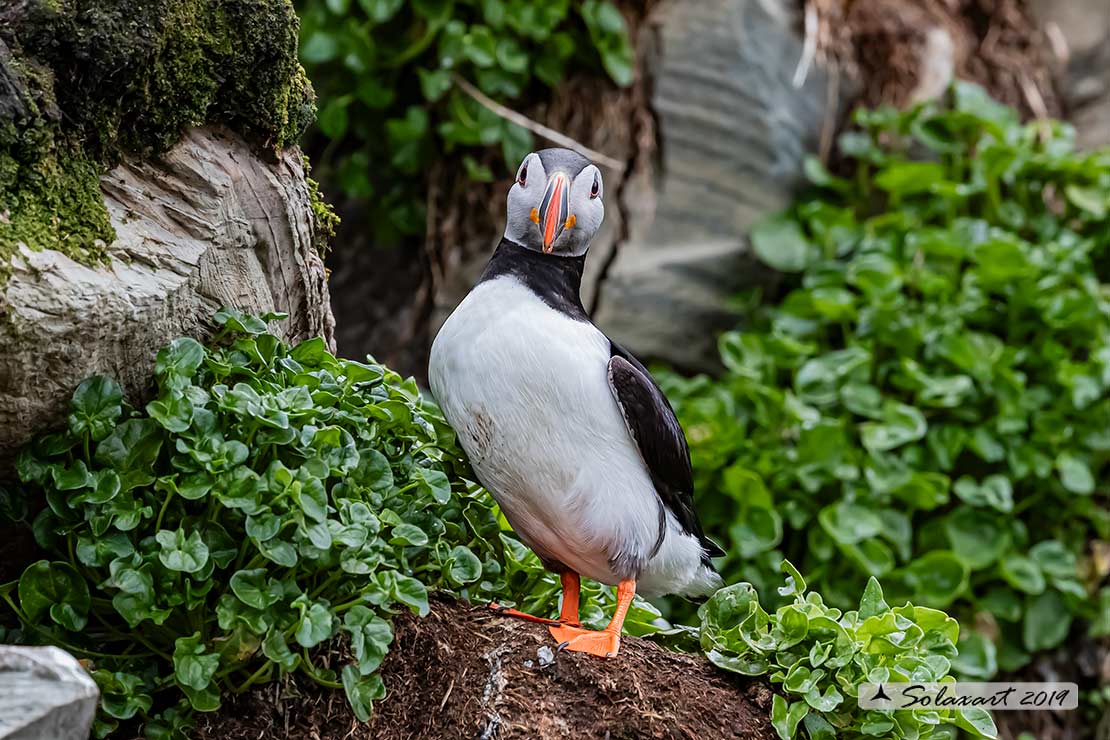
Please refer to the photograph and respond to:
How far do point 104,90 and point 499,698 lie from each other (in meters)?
1.63

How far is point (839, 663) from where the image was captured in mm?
2885

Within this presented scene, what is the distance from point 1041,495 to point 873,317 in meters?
→ 1.07

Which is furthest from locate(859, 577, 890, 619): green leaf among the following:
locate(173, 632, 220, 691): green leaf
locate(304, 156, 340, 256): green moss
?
locate(304, 156, 340, 256): green moss

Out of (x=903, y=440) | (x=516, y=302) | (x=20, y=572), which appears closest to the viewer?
(x=20, y=572)

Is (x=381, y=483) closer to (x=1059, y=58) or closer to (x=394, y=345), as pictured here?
(x=394, y=345)

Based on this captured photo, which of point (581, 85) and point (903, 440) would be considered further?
point (581, 85)

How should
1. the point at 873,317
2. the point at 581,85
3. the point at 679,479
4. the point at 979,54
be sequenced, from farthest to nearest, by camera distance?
the point at 979,54 < the point at 581,85 < the point at 873,317 < the point at 679,479

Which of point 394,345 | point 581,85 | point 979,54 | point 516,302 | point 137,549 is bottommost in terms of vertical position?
point 394,345

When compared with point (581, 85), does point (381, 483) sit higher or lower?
lower

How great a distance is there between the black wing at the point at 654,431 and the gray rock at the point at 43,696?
143cm

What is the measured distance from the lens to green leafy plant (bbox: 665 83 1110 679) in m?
5.16

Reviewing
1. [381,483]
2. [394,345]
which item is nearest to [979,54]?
[394,345]

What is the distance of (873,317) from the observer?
555 centimetres

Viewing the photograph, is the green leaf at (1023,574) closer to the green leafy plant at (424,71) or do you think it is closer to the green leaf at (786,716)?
the green leaf at (786,716)
